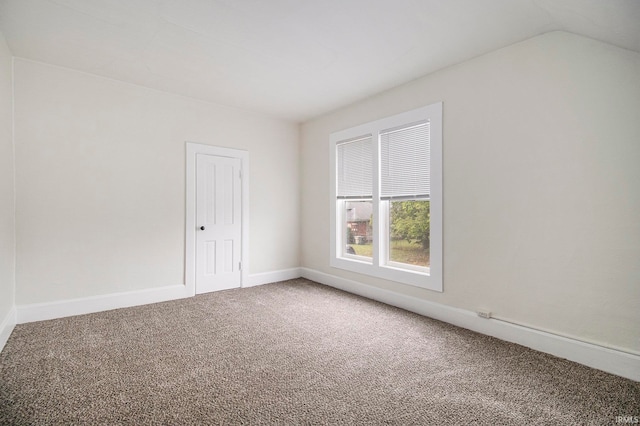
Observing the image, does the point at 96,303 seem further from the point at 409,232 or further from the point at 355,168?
the point at 409,232

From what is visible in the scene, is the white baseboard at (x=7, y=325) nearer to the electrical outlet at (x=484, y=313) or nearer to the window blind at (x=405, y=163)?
the window blind at (x=405, y=163)

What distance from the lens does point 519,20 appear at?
243 centimetres

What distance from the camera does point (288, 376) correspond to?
221 centimetres

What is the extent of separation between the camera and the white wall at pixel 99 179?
3.27m

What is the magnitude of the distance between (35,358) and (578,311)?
4.35m

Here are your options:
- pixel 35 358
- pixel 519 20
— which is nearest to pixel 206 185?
pixel 35 358

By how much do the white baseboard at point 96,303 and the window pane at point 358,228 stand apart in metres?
2.42

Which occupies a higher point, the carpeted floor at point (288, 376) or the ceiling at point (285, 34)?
the ceiling at point (285, 34)

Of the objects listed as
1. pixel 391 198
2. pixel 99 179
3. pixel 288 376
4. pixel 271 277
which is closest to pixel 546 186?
pixel 391 198

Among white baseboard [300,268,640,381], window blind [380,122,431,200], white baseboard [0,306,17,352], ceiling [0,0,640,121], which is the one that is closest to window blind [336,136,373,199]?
window blind [380,122,431,200]

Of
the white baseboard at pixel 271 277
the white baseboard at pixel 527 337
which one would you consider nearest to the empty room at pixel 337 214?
the white baseboard at pixel 527 337

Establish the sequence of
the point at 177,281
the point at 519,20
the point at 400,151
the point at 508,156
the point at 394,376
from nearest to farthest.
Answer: the point at 394,376, the point at 519,20, the point at 508,156, the point at 400,151, the point at 177,281

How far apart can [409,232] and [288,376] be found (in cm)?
230

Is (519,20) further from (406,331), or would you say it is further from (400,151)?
(406,331)
